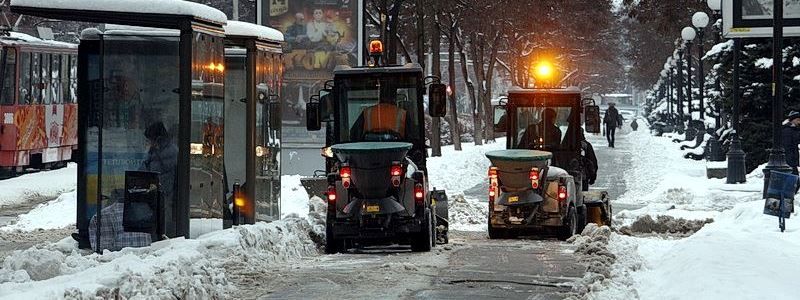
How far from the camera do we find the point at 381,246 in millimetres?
18250

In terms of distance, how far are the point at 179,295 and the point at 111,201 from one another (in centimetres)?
408

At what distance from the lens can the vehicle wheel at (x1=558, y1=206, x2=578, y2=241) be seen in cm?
2028

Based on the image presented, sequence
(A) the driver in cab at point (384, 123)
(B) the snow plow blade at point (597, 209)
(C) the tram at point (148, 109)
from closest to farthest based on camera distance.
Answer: (C) the tram at point (148, 109) < (A) the driver in cab at point (384, 123) < (B) the snow plow blade at point (597, 209)

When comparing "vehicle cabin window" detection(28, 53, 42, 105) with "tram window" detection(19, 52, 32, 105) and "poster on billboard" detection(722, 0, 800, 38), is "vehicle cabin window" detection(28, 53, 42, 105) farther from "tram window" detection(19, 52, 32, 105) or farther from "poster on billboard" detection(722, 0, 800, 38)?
"poster on billboard" detection(722, 0, 800, 38)

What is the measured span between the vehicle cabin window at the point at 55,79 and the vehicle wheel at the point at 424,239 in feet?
73.2

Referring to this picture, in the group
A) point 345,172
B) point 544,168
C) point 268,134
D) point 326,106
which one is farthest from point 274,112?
point 544,168

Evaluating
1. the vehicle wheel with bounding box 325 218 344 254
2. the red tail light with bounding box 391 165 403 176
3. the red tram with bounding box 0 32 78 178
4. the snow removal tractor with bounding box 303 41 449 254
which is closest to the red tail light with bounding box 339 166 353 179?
the snow removal tractor with bounding box 303 41 449 254

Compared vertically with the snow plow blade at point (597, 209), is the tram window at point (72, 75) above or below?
above

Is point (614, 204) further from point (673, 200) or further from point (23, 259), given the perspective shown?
point (23, 259)

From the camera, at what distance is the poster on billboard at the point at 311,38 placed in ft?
102

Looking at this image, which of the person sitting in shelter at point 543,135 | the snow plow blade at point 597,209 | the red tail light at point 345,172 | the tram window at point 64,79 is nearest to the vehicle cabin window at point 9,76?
the tram window at point 64,79

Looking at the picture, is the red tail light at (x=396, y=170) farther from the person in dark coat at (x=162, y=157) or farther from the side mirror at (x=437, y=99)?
the person in dark coat at (x=162, y=157)

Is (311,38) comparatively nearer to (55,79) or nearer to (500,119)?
(500,119)

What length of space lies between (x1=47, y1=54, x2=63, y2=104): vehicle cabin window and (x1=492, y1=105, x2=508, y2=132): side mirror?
17817 mm
